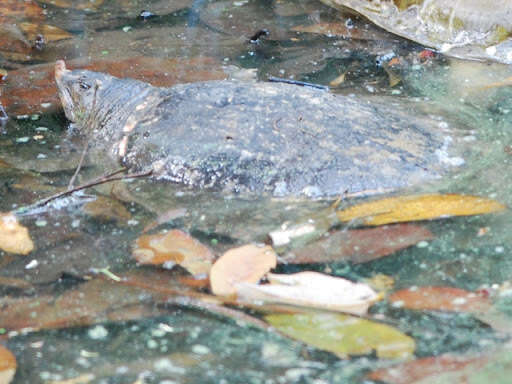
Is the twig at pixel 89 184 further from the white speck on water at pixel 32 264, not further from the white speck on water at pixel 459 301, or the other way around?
the white speck on water at pixel 459 301

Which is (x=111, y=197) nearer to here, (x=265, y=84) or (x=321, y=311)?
(x=265, y=84)

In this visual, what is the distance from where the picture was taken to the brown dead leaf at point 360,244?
2.85 metres

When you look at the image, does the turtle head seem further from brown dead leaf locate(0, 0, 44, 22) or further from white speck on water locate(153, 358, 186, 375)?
white speck on water locate(153, 358, 186, 375)

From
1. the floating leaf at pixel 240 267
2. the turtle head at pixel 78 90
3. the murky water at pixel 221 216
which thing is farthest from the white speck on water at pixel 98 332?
the turtle head at pixel 78 90

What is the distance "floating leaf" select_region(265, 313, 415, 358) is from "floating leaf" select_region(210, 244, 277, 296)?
0.77 feet

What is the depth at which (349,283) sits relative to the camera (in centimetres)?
262

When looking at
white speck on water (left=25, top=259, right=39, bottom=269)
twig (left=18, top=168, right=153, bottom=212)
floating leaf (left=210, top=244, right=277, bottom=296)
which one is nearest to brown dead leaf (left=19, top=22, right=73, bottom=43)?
twig (left=18, top=168, right=153, bottom=212)

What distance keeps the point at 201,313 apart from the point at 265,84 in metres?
1.55

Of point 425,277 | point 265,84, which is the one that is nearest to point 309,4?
point 265,84

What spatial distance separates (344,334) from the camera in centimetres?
239

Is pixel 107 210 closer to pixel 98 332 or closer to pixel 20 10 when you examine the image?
pixel 98 332

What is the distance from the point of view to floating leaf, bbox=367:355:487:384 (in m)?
2.16

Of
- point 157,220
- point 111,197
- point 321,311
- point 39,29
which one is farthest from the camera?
point 39,29

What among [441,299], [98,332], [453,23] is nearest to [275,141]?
[441,299]
